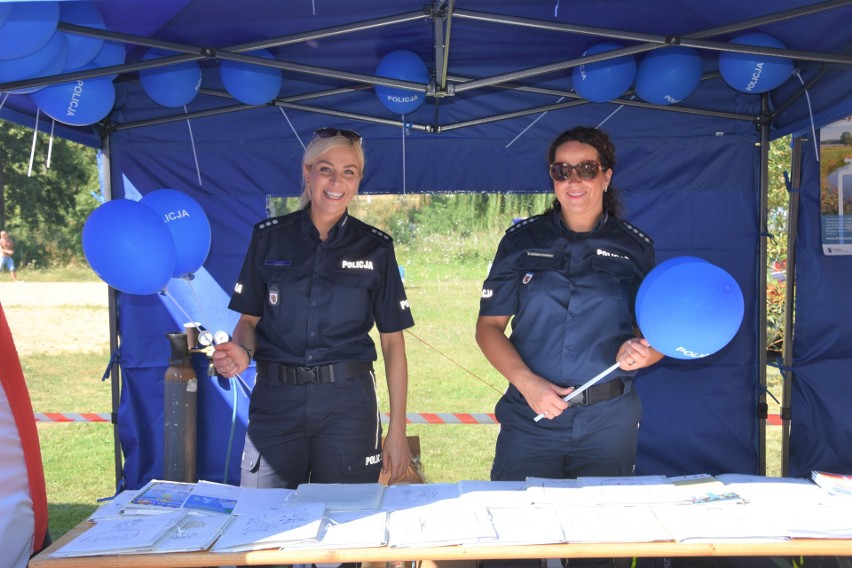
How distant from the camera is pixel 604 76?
3.50m

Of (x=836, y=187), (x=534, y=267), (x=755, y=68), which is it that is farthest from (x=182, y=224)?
(x=836, y=187)

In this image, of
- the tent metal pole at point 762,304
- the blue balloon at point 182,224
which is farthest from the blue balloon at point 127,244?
the tent metal pole at point 762,304

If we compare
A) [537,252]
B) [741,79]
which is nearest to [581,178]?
[537,252]

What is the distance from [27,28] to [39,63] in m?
0.37

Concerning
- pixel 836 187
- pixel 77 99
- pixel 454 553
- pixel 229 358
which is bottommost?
pixel 454 553

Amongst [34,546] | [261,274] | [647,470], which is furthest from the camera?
[647,470]

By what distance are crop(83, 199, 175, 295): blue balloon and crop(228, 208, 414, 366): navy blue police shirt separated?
557mm

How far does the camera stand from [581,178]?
2.53 metres

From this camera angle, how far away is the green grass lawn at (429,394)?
557 cm

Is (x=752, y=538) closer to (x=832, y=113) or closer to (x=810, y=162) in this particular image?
(x=832, y=113)

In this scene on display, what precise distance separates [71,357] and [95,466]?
17.0 feet

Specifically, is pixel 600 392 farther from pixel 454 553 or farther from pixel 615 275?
pixel 454 553

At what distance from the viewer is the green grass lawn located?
557 cm

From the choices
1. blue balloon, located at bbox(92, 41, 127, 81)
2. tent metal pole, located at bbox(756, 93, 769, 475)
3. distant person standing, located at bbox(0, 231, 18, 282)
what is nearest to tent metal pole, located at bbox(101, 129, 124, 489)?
blue balloon, located at bbox(92, 41, 127, 81)
